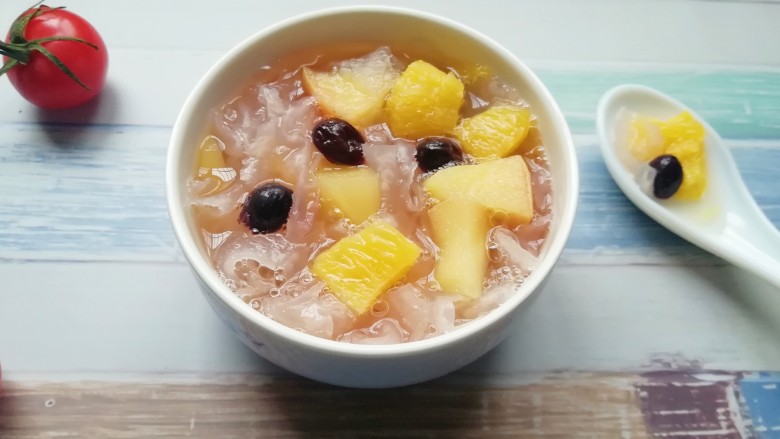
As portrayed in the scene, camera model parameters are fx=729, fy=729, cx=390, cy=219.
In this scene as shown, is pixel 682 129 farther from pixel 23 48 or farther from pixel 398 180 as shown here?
pixel 23 48

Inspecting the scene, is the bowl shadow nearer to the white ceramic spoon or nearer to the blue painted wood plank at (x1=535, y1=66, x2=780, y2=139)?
the white ceramic spoon

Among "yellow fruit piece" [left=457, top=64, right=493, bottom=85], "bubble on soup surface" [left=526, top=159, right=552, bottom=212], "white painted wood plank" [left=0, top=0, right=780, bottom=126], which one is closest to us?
"bubble on soup surface" [left=526, top=159, right=552, bottom=212]

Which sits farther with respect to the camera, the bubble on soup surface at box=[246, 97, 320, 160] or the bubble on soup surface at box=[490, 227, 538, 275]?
the bubble on soup surface at box=[246, 97, 320, 160]

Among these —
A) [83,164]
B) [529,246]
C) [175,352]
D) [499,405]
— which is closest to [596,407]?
[499,405]

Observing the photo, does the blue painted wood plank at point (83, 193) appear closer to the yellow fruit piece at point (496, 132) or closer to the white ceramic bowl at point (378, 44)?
the white ceramic bowl at point (378, 44)

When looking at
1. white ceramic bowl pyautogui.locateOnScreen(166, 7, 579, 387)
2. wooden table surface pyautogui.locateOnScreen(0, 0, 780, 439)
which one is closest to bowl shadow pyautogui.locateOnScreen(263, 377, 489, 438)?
wooden table surface pyautogui.locateOnScreen(0, 0, 780, 439)

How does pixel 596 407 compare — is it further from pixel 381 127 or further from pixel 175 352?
pixel 175 352
